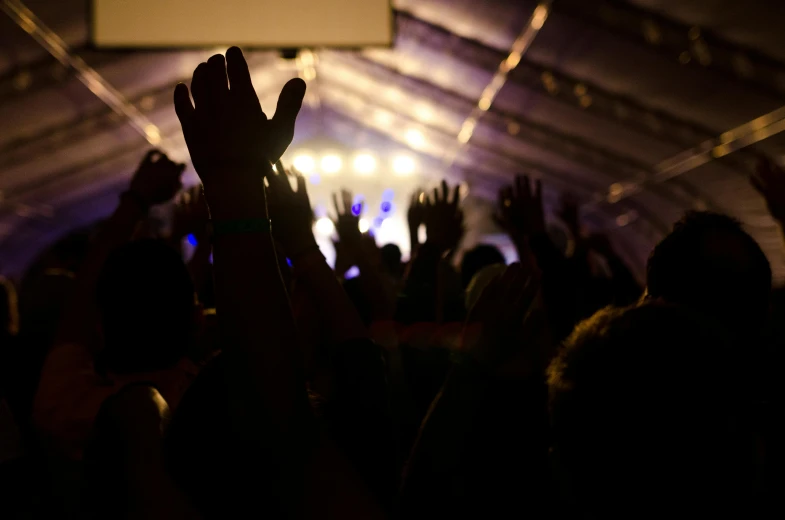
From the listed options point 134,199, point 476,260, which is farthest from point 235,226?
point 476,260

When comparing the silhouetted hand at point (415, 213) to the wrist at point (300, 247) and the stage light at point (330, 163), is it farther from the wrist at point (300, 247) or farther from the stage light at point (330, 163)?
the stage light at point (330, 163)

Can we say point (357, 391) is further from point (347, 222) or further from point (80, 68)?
point (80, 68)

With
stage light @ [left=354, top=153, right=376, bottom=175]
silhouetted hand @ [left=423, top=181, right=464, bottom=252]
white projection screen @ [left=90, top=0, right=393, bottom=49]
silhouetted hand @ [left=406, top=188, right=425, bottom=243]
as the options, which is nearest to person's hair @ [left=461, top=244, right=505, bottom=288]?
silhouetted hand @ [left=406, top=188, right=425, bottom=243]

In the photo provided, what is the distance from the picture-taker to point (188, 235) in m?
2.79

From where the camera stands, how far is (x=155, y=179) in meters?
1.96

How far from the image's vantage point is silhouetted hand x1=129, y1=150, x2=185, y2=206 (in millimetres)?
1937

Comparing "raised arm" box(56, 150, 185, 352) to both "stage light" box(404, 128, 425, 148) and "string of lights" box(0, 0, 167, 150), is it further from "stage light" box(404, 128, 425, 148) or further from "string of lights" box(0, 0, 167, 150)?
"stage light" box(404, 128, 425, 148)

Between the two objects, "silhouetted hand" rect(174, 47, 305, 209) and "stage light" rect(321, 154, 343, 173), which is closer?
"silhouetted hand" rect(174, 47, 305, 209)

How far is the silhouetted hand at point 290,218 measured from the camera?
133 cm

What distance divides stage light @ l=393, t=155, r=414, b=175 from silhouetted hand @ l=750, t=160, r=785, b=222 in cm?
1219

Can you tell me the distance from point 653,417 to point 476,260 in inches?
94.5

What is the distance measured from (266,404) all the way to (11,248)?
1374cm

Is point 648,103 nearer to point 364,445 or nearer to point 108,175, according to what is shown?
point 364,445

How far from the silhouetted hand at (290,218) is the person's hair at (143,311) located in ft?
1.03
